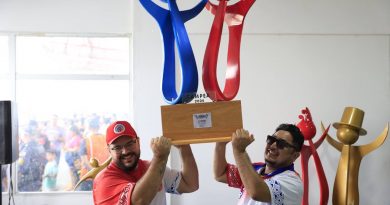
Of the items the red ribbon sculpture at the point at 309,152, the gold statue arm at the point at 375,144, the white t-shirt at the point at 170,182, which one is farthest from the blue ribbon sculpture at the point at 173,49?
the gold statue arm at the point at 375,144

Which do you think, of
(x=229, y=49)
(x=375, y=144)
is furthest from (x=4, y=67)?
(x=375, y=144)

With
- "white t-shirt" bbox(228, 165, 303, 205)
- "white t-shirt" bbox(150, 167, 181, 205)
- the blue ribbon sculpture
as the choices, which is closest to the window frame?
"white t-shirt" bbox(150, 167, 181, 205)

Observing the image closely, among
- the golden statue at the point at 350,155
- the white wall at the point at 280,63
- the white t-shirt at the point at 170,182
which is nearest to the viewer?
the white t-shirt at the point at 170,182

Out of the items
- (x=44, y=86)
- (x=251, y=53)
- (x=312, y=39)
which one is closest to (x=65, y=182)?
(x=44, y=86)

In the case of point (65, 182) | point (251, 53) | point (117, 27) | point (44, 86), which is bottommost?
point (65, 182)

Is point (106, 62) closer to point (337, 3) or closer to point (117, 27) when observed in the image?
point (117, 27)

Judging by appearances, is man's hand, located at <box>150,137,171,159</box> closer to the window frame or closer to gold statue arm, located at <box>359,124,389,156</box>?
gold statue arm, located at <box>359,124,389,156</box>

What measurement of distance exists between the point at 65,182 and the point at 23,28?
1.46 meters

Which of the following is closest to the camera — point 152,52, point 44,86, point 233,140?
point 233,140

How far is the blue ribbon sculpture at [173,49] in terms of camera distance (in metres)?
1.48

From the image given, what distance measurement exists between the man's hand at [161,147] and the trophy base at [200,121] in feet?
0.10

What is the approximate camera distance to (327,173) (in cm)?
342

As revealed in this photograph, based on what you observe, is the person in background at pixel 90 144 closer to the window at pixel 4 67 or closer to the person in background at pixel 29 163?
the person in background at pixel 29 163

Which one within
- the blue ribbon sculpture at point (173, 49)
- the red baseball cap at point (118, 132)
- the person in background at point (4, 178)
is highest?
the blue ribbon sculpture at point (173, 49)
